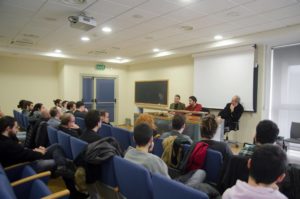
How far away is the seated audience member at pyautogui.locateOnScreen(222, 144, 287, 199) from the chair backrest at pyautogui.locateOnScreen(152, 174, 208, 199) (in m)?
0.19

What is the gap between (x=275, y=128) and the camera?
82.6 inches

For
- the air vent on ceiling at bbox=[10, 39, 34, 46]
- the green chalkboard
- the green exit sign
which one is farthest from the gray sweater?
the green exit sign

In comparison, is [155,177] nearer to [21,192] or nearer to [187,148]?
[187,148]

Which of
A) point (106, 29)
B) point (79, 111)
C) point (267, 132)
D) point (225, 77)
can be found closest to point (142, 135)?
point (267, 132)

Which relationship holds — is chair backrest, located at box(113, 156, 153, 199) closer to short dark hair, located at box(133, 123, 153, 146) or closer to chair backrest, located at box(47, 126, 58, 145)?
short dark hair, located at box(133, 123, 153, 146)

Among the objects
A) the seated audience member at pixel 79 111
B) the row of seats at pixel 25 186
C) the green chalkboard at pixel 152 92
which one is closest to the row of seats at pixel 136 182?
the row of seats at pixel 25 186

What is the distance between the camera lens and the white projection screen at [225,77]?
5.91 meters

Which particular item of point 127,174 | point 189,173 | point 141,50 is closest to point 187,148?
point 189,173

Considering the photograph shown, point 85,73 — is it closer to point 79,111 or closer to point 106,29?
point 79,111

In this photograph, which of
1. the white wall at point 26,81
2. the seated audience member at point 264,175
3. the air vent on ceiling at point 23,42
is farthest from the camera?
the white wall at point 26,81

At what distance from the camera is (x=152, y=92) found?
29.4 feet

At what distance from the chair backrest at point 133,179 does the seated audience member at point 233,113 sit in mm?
4686

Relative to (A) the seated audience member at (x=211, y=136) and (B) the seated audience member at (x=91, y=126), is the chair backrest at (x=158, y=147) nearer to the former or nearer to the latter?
(A) the seated audience member at (x=211, y=136)

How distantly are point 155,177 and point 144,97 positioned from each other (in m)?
7.88
